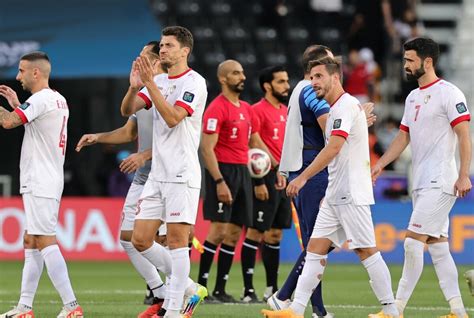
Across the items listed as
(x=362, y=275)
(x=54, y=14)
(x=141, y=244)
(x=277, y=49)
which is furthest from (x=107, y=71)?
(x=141, y=244)

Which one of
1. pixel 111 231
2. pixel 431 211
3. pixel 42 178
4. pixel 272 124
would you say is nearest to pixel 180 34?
pixel 42 178

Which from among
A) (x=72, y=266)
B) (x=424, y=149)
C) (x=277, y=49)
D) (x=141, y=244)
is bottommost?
(x=72, y=266)

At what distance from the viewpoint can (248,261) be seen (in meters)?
14.0

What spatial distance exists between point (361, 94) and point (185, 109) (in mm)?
14198

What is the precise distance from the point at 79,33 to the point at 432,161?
14351mm

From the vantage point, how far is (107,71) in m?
23.5

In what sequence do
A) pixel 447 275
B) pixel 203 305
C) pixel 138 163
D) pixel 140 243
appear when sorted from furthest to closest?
pixel 203 305
pixel 138 163
pixel 447 275
pixel 140 243

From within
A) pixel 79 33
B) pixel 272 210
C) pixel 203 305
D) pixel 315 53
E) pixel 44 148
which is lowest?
pixel 203 305

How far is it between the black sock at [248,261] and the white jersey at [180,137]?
345cm

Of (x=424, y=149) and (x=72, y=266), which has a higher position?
(x=424, y=149)

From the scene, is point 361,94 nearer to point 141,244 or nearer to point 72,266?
point 72,266

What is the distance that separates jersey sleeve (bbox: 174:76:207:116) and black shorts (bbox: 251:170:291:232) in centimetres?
365

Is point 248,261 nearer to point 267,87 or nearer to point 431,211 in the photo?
point 267,87

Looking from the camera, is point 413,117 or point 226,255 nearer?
point 413,117
